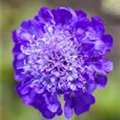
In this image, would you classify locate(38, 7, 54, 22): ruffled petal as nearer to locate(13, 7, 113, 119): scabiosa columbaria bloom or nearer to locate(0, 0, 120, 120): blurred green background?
locate(13, 7, 113, 119): scabiosa columbaria bloom

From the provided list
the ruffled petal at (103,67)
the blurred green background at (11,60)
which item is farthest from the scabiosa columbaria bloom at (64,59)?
the blurred green background at (11,60)

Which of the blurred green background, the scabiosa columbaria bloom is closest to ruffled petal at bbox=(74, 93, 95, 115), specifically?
the scabiosa columbaria bloom

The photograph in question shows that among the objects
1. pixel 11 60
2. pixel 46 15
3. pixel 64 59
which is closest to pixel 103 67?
pixel 64 59

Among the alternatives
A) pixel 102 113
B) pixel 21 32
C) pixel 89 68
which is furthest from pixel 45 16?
pixel 102 113

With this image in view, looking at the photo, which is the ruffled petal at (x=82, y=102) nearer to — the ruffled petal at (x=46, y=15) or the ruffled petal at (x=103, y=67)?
the ruffled petal at (x=103, y=67)

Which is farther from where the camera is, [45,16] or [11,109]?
[11,109]

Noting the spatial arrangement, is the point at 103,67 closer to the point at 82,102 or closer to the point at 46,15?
the point at 82,102

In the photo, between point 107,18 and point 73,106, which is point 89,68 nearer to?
point 73,106
